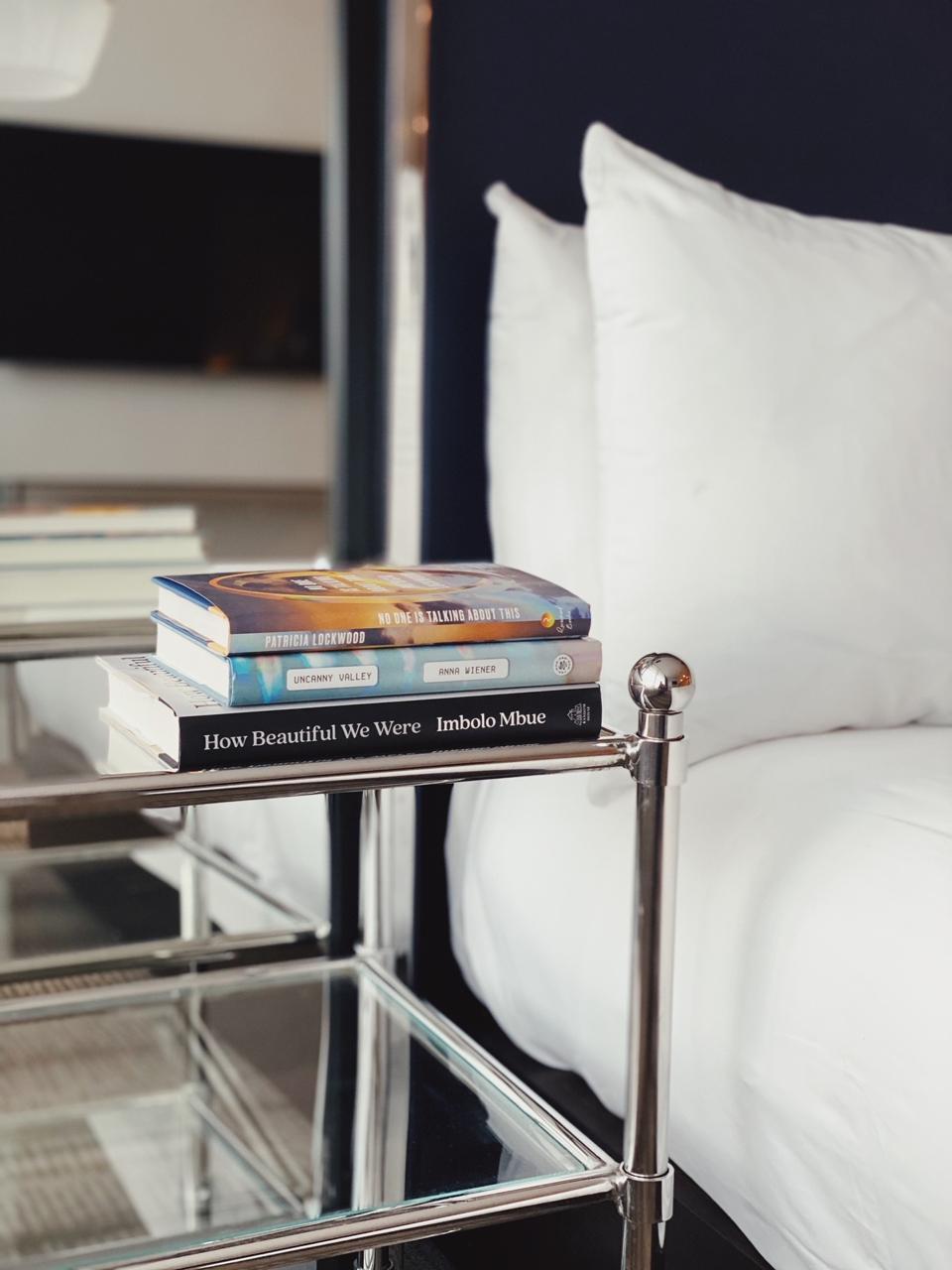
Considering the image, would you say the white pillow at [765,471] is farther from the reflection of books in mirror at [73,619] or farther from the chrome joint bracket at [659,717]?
the reflection of books in mirror at [73,619]

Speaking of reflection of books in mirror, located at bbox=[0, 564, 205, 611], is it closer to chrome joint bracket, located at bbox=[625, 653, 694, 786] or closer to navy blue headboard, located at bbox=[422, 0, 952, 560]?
navy blue headboard, located at bbox=[422, 0, 952, 560]

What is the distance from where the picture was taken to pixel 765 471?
1059mm

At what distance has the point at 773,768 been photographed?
982 millimetres

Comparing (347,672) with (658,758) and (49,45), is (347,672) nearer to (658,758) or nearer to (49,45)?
(658,758)

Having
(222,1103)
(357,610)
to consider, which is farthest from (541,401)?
(222,1103)

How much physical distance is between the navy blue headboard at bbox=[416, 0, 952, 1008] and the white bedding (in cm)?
28

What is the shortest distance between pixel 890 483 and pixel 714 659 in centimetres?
20

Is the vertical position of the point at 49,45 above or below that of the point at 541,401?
above

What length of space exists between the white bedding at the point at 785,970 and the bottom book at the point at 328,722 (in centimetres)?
16

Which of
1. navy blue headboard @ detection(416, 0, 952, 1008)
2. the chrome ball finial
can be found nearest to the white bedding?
the chrome ball finial

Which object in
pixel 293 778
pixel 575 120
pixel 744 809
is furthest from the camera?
pixel 575 120

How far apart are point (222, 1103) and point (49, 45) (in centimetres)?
96

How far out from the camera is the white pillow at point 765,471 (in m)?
1.05

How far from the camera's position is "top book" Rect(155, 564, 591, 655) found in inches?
31.0
